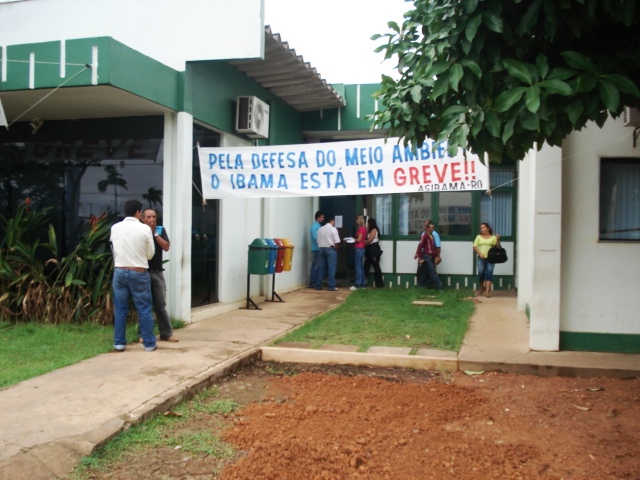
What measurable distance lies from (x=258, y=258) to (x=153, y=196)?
2.14m

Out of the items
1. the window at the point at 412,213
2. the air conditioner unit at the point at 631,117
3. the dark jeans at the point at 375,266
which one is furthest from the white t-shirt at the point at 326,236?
the air conditioner unit at the point at 631,117

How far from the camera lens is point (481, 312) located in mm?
10805

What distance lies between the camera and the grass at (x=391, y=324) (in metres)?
8.10

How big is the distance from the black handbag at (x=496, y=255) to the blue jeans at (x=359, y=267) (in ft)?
9.77

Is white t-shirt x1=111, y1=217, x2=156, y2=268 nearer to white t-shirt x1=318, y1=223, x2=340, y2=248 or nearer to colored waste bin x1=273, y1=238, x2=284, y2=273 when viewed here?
colored waste bin x1=273, y1=238, x2=284, y2=273

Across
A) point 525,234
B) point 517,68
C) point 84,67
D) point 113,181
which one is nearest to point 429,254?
point 525,234

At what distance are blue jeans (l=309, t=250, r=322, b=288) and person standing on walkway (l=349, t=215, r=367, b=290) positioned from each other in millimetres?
806

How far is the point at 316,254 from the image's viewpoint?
14367 millimetres

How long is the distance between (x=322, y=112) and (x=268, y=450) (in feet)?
36.8

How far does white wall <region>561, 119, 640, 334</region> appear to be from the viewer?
730 cm

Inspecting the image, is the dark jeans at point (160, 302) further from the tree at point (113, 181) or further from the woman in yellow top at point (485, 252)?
the woman in yellow top at point (485, 252)

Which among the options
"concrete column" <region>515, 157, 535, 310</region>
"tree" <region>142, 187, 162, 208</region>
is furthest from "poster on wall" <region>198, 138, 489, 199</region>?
"concrete column" <region>515, 157, 535, 310</region>

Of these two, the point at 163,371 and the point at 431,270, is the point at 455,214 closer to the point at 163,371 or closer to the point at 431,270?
the point at 431,270

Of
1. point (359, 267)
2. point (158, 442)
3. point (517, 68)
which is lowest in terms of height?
point (158, 442)
